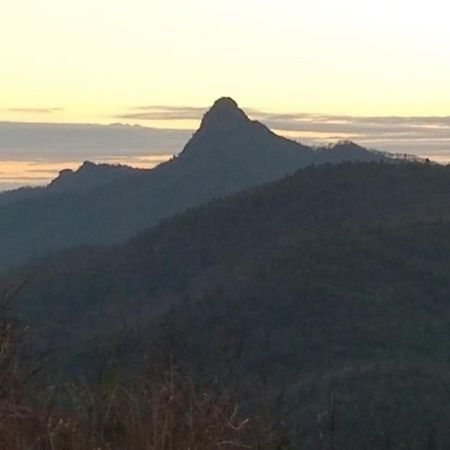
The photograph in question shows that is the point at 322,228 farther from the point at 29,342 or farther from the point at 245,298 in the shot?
the point at 29,342

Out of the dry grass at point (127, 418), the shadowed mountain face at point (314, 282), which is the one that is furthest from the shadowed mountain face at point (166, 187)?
the dry grass at point (127, 418)

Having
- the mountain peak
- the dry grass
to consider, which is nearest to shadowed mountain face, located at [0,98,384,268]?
the mountain peak

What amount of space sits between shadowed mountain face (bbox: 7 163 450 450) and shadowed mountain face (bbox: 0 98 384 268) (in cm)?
3939

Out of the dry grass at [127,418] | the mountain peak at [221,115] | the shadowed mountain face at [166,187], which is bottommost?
the shadowed mountain face at [166,187]

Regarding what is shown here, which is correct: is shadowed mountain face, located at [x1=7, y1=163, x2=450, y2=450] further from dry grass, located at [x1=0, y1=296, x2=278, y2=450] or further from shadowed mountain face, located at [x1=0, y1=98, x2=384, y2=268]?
shadowed mountain face, located at [x1=0, y1=98, x2=384, y2=268]

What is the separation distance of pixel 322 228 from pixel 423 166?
52.3ft

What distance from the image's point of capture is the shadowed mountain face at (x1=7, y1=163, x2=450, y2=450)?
41.7 meters

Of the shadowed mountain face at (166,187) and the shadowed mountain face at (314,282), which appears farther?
the shadowed mountain face at (166,187)

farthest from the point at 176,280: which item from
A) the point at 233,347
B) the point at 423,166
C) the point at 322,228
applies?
the point at 233,347

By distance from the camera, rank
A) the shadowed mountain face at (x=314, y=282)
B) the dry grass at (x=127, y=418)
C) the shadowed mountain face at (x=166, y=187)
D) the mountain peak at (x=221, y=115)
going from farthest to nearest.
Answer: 1. the mountain peak at (x=221, y=115)
2. the shadowed mountain face at (x=166, y=187)
3. the shadowed mountain face at (x=314, y=282)
4. the dry grass at (x=127, y=418)

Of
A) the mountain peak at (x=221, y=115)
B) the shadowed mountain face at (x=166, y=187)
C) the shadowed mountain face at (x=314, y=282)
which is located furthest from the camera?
the mountain peak at (x=221, y=115)

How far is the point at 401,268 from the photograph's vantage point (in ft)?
215

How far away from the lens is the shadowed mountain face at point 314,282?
41719 mm

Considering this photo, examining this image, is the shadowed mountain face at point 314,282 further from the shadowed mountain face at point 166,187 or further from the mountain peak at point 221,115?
the mountain peak at point 221,115
